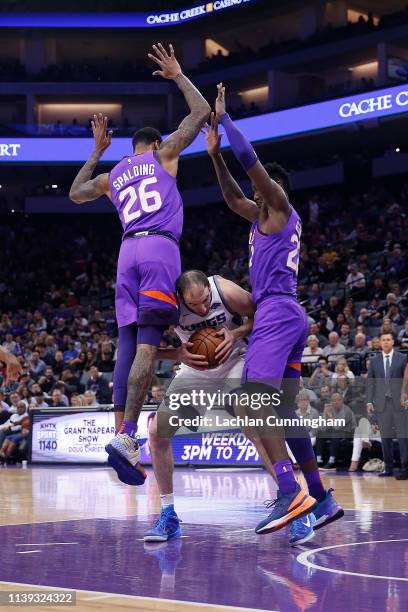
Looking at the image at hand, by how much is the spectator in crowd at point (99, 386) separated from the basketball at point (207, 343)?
36.1 ft

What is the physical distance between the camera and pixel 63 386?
17.4 meters

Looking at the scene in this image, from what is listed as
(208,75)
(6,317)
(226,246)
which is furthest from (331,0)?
(6,317)

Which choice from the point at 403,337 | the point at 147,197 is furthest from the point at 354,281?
the point at 147,197

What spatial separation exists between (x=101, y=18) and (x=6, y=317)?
1316 cm

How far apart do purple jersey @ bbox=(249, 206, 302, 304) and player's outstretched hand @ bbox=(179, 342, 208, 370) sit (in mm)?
528

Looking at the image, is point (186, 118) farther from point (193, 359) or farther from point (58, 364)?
point (58, 364)

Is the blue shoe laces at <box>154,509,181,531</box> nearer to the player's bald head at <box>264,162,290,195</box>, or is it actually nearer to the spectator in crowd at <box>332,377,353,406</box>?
the player's bald head at <box>264,162,290,195</box>

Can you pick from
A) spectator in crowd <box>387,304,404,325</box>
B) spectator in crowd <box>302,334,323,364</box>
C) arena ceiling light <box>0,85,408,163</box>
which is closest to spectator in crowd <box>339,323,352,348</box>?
spectator in crowd <box>302,334,323,364</box>

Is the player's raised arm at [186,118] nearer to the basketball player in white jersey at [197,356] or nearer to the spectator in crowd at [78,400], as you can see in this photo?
the basketball player in white jersey at [197,356]

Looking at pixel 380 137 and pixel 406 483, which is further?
pixel 380 137

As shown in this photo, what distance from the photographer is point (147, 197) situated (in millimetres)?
5906

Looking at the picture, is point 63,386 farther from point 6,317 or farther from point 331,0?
point 331,0

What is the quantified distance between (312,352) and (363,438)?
2.28m

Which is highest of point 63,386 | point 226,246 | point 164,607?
point 226,246
